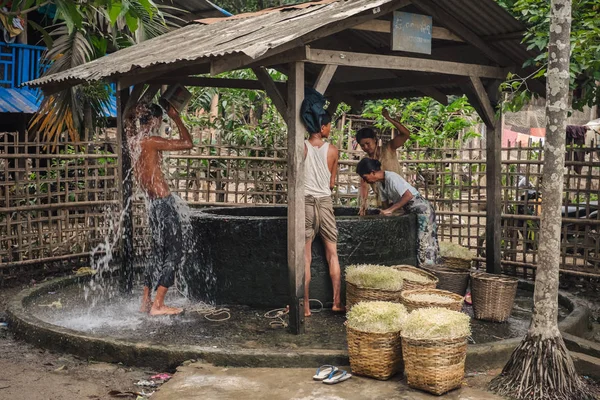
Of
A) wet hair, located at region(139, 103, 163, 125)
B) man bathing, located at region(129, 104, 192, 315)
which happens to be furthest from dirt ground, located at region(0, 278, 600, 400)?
wet hair, located at region(139, 103, 163, 125)

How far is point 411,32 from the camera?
24.3ft

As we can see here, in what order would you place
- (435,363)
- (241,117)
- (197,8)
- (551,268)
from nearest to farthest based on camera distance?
(435,363), (551,268), (197,8), (241,117)

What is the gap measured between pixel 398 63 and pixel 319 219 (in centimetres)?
179

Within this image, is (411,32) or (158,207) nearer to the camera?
(411,32)

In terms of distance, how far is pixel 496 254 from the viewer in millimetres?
8727

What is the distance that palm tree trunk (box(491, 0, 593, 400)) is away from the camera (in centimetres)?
525

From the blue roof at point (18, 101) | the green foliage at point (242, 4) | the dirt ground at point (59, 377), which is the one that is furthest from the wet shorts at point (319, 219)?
the green foliage at point (242, 4)

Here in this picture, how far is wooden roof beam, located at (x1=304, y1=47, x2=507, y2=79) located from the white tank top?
980mm

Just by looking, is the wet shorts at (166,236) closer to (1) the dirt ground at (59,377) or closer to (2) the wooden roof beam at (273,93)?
(1) the dirt ground at (59,377)

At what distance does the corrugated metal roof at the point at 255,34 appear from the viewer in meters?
6.21

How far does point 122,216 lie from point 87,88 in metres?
4.14

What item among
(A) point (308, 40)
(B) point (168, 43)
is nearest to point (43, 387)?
(A) point (308, 40)

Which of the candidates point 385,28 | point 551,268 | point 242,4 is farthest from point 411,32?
point 242,4

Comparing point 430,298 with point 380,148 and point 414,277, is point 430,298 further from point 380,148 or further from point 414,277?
point 380,148
